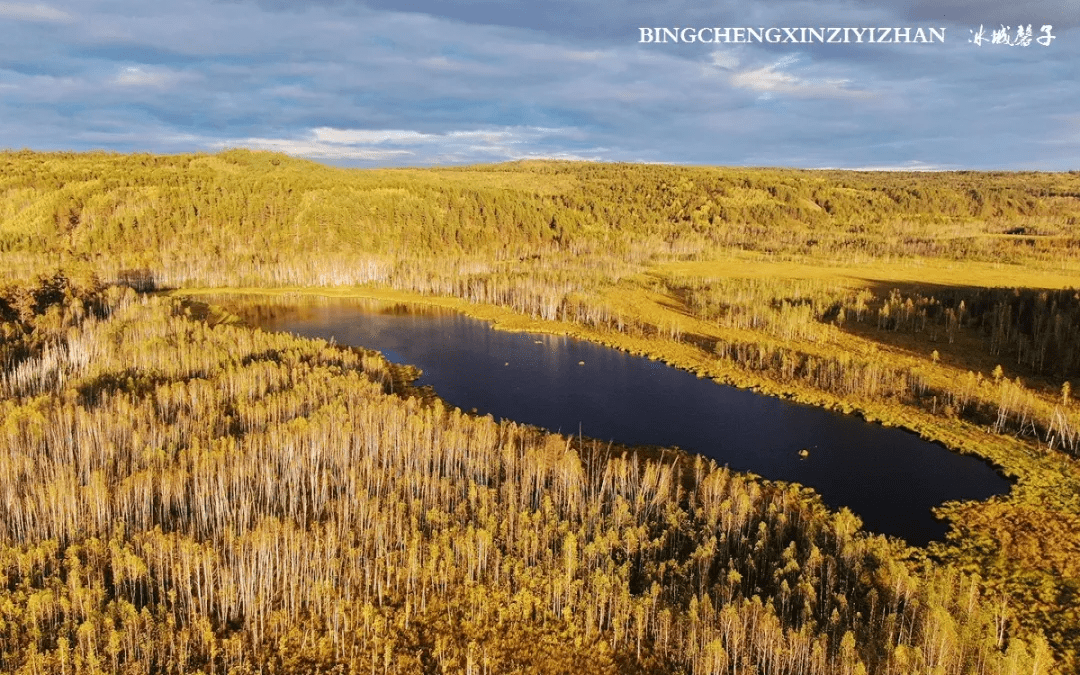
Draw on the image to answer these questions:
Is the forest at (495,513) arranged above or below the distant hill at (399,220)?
below

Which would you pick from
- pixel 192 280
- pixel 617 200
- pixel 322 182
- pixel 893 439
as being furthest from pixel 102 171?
pixel 893 439

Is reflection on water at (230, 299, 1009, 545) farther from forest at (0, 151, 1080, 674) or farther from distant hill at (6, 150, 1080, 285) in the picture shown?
distant hill at (6, 150, 1080, 285)

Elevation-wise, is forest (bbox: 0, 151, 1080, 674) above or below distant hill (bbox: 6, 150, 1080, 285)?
below

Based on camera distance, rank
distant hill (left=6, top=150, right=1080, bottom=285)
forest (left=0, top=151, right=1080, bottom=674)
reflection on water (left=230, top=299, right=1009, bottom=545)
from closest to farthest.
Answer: forest (left=0, top=151, right=1080, bottom=674) → reflection on water (left=230, top=299, right=1009, bottom=545) → distant hill (left=6, top=150, right=1080, bottom=285)

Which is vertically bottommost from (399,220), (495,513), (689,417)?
(495,513)

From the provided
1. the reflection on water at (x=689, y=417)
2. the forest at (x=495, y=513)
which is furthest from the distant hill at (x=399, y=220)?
the forest at (x=495, y=513)

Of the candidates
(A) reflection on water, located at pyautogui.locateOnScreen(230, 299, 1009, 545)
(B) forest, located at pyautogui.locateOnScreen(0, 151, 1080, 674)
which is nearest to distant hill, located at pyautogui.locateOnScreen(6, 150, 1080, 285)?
(A) reflection on water, located at pyautogui.locateOnScreen(230, 299, 1009, 545)

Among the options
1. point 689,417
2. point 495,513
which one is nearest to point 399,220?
point 689,417

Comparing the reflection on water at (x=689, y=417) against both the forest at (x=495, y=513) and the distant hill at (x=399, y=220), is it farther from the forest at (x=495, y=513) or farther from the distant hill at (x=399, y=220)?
the distant hill at (x=399, y=220)

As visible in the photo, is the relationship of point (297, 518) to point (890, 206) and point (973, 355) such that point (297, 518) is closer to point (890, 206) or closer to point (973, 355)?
point (973, 355)

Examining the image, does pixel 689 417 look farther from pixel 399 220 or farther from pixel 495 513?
pixel 399 220
